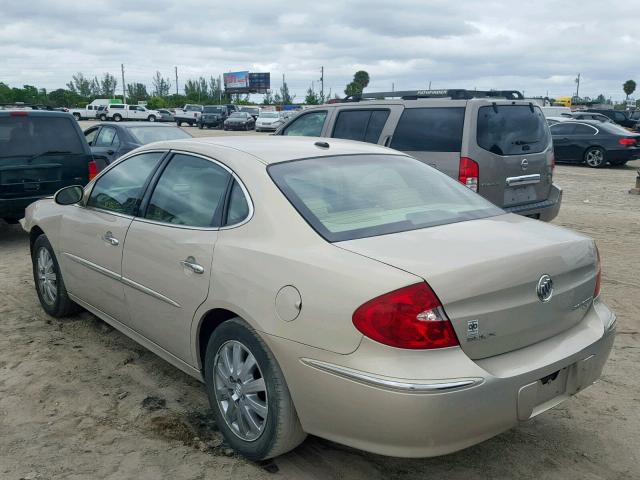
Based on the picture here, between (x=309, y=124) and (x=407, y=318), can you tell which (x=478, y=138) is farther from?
(x=407, y=318)

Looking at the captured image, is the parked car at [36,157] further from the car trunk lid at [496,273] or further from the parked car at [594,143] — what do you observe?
the parked car at [594,143]

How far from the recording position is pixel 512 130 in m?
6.81

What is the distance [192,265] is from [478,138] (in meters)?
4.23

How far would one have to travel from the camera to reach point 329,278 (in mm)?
2576

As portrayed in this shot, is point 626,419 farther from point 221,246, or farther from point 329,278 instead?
point 221,246

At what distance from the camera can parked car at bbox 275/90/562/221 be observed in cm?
651

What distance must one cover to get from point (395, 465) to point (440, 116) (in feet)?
15.0

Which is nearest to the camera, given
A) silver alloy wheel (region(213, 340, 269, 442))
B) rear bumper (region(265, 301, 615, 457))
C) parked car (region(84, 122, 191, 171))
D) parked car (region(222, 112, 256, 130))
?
rear bumper (region(265, 301, 615, 457))

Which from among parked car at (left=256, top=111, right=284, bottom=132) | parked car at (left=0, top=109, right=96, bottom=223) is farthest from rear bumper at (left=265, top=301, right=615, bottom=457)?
parked car at (left=256, top=111, right=284, bottom=132)

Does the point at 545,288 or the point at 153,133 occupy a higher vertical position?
the point at 153,133

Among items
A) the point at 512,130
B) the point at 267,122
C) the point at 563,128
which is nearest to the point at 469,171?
the point at 512,130

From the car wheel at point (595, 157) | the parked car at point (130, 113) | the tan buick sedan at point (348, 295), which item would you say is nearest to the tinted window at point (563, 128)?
the car wheel at point (595, 157)

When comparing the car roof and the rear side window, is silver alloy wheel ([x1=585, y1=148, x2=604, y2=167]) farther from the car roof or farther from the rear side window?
the car roof

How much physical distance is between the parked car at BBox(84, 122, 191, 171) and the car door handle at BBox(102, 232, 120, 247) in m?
7.24
